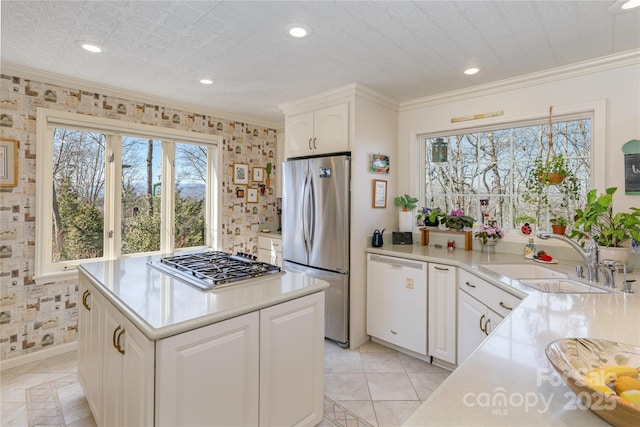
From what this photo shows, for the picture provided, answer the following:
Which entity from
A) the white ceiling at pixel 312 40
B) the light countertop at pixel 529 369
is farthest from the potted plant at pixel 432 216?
the light countertop at pixel 529 369

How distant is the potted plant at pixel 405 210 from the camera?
3.24 metres

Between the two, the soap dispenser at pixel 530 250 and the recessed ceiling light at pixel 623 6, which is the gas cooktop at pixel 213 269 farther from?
the recessed ceiling light at pixel 623 6

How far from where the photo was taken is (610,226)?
7.18 ft

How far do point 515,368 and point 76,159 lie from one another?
361 cm

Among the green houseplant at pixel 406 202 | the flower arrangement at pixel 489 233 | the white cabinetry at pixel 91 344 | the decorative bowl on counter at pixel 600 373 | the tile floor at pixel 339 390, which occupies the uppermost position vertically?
the green houseplant at pixel 406 202

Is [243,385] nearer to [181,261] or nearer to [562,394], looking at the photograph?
[181,261]

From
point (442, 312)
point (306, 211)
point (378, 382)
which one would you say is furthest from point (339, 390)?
point (306, 211)

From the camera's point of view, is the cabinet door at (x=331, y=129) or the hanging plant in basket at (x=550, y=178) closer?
the hanging plant in basket at (x=550, y=178)

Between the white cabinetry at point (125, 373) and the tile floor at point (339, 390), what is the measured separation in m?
0.64

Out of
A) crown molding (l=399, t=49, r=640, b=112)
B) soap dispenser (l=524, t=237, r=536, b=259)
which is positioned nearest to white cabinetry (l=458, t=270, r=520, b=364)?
soap dispenser (l=524, t=237, r=536, b=259)

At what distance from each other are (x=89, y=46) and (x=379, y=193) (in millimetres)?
2572

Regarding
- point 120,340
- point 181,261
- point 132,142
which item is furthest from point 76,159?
point 120,340

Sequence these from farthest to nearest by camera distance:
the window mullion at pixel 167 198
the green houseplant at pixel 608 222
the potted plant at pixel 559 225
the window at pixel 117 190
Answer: the window mullion at pixel 167 198 < the window at pixel 117 190 < the potted plant at pixel 559 225 < the green houseplant at pixel 608 222

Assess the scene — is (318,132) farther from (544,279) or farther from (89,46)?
(544,279)
